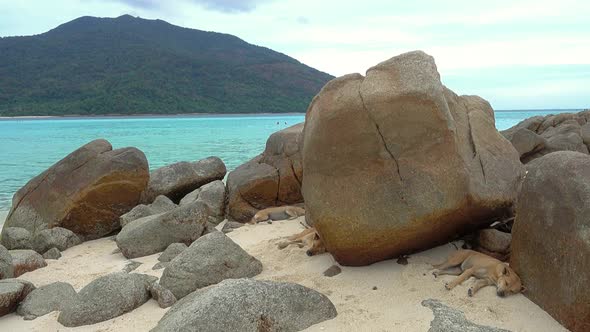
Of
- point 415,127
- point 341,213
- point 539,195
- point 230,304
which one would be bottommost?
point 230,304

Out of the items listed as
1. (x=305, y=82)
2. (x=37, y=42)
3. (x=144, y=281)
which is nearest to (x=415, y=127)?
(x=144, y=281)

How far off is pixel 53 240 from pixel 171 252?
290 centimetres

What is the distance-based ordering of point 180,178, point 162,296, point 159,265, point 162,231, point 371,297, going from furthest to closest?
point 180,178 → point 162,231 → point 159,265 → point 162,296 → point 371,297

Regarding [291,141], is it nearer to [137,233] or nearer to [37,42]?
[137,233]

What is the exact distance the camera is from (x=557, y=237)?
15.4ft

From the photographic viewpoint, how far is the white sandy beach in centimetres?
489

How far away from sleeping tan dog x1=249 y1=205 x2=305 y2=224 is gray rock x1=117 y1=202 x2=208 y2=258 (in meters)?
1.40

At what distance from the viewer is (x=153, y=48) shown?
116 meters

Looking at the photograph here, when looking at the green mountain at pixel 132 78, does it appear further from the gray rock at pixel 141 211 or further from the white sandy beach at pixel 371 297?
the white sandy beach at pixel 371 297

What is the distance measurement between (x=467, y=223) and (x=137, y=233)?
17.5ft

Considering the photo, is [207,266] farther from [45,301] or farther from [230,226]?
[230,226]

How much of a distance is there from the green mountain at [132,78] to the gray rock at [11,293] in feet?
262

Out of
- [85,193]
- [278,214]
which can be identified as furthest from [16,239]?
[278,214]

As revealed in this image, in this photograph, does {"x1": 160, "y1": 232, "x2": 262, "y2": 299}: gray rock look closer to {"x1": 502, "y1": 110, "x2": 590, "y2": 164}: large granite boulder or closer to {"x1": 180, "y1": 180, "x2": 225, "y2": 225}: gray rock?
{"x1": 180, "y1": 180, "x2": 225, "y2": 225}: gray rock
